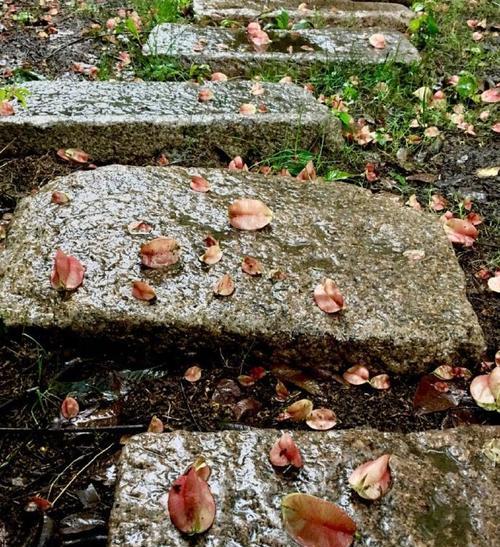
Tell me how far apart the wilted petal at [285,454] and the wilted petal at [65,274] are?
2.81 ft

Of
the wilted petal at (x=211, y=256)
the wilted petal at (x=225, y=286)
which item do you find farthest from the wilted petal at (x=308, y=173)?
the wilted petal at (x=225, y=286)

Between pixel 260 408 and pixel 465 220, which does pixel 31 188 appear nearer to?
pixel 260 408

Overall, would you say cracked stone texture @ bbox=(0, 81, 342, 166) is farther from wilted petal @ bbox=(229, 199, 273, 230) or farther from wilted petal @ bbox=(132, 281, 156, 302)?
wilted petal @ bbox=(132, 281, 156, 302)

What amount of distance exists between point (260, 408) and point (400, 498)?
0.56m

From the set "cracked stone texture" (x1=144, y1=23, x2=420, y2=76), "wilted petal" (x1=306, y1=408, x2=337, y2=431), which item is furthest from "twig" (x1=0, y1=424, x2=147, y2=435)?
"cracked stone texture" (x1=144, y1=23, x2=420, y2=76)

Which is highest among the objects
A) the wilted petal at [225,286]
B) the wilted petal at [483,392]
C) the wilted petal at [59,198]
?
the wilted petal at [59,198]

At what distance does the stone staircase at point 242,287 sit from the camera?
1.49 m

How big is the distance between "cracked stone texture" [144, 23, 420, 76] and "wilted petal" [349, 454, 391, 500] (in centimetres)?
285

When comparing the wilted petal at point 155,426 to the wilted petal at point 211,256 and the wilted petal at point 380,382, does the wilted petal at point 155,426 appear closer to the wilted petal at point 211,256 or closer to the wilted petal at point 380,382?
the wilted petal at point 211,256

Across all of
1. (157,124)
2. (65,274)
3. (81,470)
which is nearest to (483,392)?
(81,470)

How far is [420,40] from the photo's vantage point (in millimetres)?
4277

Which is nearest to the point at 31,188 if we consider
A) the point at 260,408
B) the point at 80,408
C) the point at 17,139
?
the point at 17,139

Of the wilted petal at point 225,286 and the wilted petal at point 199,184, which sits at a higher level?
the wilted petal at point 199,184

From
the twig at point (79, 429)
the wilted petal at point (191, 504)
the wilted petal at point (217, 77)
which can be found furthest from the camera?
the wilted petal at point (217, 77)
